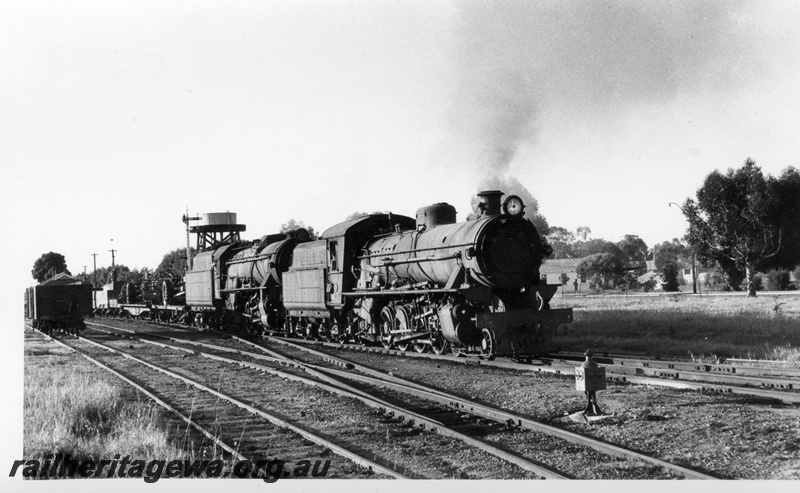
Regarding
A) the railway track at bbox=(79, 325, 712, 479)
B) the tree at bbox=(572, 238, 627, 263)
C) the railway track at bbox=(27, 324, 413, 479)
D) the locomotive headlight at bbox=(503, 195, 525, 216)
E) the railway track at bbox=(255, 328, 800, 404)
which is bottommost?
the railway track at bbox=(27, 324, 413, 479)

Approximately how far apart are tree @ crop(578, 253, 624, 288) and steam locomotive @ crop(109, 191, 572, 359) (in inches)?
1412

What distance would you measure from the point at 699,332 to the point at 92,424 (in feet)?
50.6

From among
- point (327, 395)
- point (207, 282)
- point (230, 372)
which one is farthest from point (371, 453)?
point (207, 282)

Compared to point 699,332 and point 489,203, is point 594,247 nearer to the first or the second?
point 699,332

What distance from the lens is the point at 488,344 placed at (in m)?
12.9

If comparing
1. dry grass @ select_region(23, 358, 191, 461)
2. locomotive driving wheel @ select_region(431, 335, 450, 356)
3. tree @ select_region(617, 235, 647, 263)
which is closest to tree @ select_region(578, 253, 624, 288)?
tree @ select_region(617, 235, 647, 263)

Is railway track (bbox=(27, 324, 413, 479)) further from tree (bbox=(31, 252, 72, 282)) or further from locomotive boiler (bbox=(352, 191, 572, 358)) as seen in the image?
locomotive boiler (bbox=(352, 191, 572, 358))

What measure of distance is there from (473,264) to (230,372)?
573cm

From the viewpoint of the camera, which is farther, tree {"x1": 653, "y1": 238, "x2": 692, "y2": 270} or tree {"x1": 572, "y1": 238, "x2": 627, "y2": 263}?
tree {"x1": 653, "y1": 238, "x2": 692, "y2": 270}

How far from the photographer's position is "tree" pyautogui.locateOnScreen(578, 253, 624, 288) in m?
53.0

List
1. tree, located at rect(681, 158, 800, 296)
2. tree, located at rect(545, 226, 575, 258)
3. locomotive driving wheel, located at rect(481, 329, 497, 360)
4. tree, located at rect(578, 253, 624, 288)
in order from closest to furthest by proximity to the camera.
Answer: locomotive driving wheel, located at rect(481, 329, 497, 360)
tree, located at rect(681, 158, 800, 296)
tree, located at rect(578, 253, 624, 288)
tree, located at rect(545, 226, 575, 258)

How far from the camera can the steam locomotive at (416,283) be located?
12.8m

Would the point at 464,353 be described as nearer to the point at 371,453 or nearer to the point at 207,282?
the point at 371,453

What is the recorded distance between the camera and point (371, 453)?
7.20 meters
